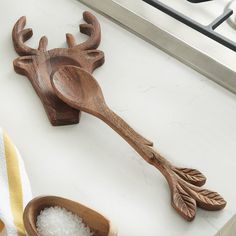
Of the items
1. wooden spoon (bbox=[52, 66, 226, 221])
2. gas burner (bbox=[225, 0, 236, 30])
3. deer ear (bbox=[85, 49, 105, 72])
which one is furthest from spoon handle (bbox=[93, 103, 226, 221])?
gas burner (bbox=[225, 0, 236, 30])

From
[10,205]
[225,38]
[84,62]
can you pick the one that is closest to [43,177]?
[10,205]

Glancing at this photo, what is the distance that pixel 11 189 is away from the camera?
648mm

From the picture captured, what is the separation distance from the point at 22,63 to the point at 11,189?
19 centimetres

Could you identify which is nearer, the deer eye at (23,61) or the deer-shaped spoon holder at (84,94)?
the deer-shaped spoon holder at (84,94)

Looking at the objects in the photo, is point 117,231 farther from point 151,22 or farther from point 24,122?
point 151,22

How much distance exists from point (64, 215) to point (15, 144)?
0.48 ft

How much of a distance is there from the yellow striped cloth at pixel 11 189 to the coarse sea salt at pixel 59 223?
0.03 meters

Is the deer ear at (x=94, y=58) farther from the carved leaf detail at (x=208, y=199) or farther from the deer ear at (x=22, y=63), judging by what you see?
the carved leaf detail at (x=208, y=199)

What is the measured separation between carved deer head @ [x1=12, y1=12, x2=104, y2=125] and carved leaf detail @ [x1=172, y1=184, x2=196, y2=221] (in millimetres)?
155

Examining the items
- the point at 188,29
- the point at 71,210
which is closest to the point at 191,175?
the point at 71,210

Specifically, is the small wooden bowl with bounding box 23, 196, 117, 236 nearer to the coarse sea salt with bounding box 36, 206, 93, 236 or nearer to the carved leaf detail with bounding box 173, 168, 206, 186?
the coarse sea salt with bounding box 36, 206, 93, 236

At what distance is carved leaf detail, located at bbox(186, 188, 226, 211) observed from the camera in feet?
2.10

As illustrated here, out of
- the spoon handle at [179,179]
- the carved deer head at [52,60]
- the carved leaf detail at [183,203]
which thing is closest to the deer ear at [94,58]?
the carved deer head at [52,60]

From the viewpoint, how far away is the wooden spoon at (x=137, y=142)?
0.64 m
